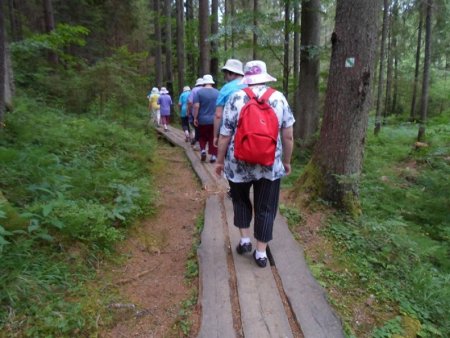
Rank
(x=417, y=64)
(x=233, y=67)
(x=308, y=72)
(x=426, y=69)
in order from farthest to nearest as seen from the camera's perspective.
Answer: (x=417, y=64), (x=426, y=69), (x=308, y=72), (x=233, y=67)

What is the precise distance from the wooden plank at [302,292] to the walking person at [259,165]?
301 mm

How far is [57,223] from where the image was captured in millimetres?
3627

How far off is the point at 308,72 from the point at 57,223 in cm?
815

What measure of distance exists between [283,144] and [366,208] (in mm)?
3202

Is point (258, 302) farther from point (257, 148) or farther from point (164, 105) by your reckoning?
point (164, 105)

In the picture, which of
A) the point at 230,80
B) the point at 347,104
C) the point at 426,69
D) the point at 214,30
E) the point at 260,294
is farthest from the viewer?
the point at 214,30

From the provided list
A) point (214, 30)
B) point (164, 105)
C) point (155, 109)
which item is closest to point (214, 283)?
point (164, 105)

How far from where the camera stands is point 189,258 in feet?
13.7

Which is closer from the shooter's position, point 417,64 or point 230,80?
point 230,80

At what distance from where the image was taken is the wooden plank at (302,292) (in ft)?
9.47

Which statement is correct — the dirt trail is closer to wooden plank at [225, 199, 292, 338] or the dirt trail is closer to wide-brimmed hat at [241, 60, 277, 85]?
wooden plank at [225, 199, 292, 338]

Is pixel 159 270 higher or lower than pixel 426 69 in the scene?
lower

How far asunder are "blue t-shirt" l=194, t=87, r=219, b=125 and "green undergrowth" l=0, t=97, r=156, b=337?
1.73 m

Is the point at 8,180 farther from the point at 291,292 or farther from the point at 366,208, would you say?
the point at 366,208
